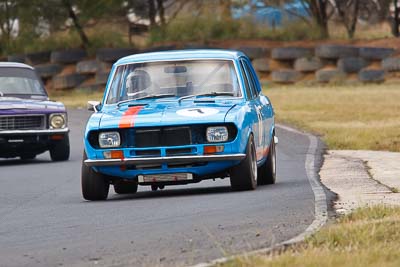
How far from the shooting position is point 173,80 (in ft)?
46.8

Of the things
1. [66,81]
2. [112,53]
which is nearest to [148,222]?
[112,53]

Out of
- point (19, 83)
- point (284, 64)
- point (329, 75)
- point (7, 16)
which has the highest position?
point (19, 83)

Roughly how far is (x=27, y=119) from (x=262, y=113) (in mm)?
6974

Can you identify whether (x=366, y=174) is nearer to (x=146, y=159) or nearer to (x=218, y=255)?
(x=146, y=159)

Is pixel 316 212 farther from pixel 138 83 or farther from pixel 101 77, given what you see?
pixel 101 77

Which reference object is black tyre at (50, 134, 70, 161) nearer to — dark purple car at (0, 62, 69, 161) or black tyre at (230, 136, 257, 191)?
dark purple car at (0, 62, 69, 161)

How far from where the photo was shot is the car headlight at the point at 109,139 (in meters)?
13.1

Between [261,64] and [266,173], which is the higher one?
[266,173]

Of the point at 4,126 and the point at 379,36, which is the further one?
the point at 379,36

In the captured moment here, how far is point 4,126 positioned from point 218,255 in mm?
12672

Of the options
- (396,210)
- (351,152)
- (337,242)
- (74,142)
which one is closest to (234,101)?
(396,210)

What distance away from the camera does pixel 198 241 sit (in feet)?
30.1

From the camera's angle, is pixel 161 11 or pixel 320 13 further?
pixel 161 11

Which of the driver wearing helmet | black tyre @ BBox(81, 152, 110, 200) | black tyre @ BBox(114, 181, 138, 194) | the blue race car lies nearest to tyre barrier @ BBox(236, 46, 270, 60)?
black tyre @ BBox(114, 181, 138, 194)
